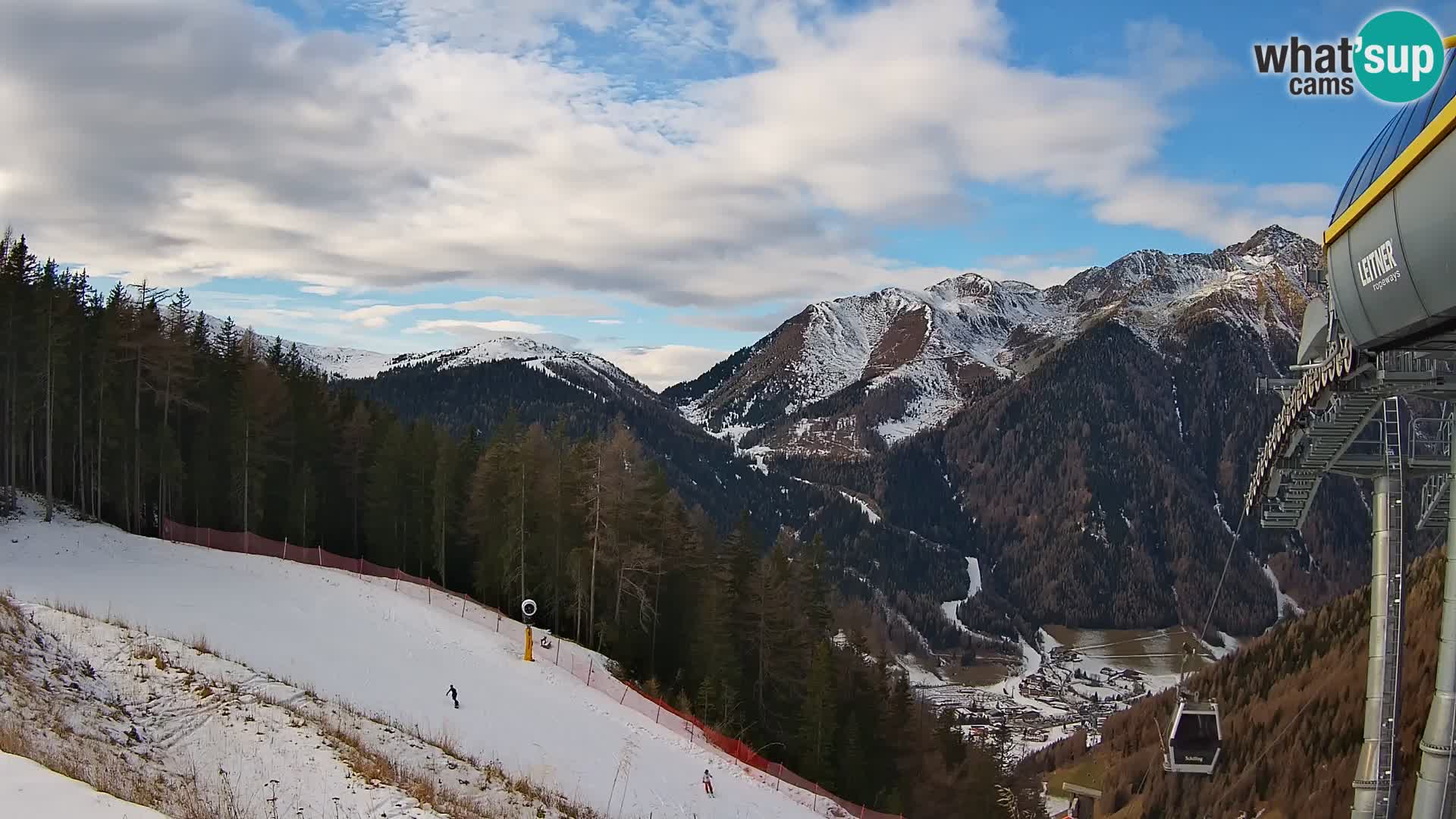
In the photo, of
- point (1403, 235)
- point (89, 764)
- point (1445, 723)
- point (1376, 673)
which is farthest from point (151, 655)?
point (1376, 673)

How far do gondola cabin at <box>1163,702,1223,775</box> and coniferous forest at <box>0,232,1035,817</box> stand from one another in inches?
687

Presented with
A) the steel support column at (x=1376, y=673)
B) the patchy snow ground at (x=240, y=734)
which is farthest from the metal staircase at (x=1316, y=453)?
the patchy snow ground at (x=240, y=734)

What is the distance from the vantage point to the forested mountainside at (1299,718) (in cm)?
1881

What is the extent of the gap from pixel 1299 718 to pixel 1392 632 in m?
6.09

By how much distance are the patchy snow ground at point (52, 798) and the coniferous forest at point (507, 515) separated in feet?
86.4

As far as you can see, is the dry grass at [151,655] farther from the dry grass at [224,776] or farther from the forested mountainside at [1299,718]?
the forested mountainside at [1299,718]

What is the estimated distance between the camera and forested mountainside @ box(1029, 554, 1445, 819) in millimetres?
18812

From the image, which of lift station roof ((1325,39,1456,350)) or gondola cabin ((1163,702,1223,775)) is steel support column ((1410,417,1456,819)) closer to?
lift station roof ((1325,39,1456,350))

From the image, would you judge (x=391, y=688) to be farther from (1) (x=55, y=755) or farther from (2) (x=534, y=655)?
(1) (x=55, y=755)

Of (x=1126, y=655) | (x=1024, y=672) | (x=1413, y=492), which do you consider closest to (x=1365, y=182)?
(x=1413, y=492)

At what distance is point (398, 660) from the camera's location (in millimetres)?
26281

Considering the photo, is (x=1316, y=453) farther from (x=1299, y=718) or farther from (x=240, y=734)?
(x=240, y=734)

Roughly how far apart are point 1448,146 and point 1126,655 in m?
208

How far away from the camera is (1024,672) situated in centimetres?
17562
